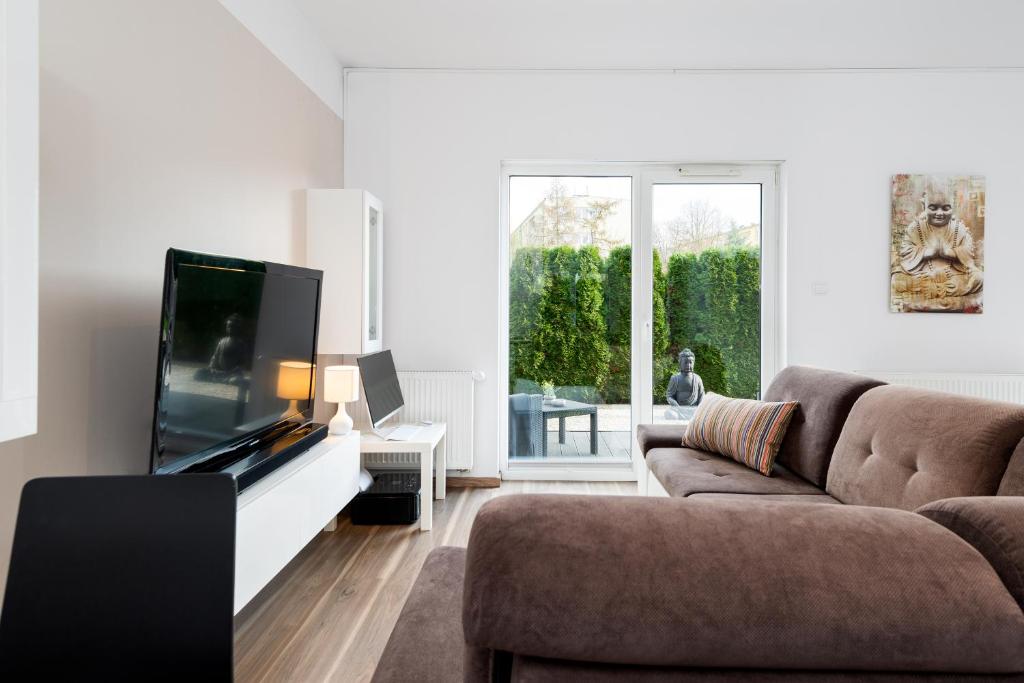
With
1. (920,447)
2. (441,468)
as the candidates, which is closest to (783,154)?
(920,447)

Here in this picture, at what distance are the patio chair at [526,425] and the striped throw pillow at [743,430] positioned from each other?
1.35 meters

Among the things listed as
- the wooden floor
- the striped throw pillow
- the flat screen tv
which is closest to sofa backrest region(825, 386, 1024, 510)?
the striped throw pillow

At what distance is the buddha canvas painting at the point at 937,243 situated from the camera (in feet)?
13.2

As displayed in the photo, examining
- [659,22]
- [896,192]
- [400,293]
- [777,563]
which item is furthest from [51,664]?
[896,192]

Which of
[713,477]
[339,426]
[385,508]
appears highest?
[339,426]

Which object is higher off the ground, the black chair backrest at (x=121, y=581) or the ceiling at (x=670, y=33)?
the ceiling at (x=670, y=33)

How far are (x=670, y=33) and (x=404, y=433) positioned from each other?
2.77 meters

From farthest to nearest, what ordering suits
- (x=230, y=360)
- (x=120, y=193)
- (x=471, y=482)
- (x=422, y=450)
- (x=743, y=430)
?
1. (x=471, y=482)
2. (x=422, y=450)
3. (x=743, y=430)
4. (x=230, y=360)
5. (x=120, y=193)

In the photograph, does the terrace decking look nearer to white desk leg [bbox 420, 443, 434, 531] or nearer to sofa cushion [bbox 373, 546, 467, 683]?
Result: white desk leg [bbox 420, 443, 434, 531]

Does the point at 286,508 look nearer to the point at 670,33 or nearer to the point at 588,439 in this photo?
the point at 588,439

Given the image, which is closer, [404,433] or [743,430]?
[743,430]

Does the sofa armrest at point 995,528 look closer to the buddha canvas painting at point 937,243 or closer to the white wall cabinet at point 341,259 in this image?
the white wall cabinet at point 341,259

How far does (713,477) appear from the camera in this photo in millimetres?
2545

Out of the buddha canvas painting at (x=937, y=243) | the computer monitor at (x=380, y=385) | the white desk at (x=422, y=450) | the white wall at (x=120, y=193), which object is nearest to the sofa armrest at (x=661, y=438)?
the white desk at (x=422, y=450)
